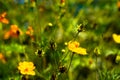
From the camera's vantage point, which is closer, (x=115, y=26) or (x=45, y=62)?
(x=45, y=62)

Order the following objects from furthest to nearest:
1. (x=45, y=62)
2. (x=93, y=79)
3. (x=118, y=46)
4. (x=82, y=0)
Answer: (x=82, y=0), (x=118, y=46), (x=93, y=79), (x=45, y=62)

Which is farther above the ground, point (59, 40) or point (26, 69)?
point (26, 69)

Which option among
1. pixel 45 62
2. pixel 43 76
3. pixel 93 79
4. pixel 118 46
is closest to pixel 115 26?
pixel 118 46

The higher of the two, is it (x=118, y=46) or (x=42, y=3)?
(x=42, y=3)

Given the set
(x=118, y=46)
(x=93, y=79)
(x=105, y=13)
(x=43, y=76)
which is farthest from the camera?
(x=105, y=13)

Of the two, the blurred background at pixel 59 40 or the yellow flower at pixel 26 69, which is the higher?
the yellow flower at pixel 26 69

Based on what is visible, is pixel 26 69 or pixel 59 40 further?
pixel 59 40

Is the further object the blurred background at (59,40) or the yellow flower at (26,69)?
the blurred background at (59,40)

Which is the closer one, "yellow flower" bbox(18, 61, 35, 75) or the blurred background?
"yellow flower" bbox(18, 61, 35, 75)

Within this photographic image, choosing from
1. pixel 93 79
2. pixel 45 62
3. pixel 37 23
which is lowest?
pixel 93 79

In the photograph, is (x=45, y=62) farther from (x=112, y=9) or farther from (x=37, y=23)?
(x=112, y=9)

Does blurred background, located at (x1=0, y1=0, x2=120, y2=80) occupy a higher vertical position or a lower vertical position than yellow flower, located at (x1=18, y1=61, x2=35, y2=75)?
lower
